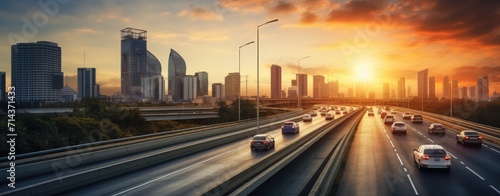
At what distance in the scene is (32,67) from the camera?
126688 mm

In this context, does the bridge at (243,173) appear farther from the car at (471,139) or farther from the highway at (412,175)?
the car at (471,139)

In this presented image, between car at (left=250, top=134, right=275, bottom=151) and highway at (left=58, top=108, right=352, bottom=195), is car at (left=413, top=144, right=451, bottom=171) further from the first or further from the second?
car at (left=250, top=134, right=275, bottom=151)

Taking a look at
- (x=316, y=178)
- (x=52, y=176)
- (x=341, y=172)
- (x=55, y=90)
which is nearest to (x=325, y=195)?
(x=316, y=178)

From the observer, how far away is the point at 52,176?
1880 centimetres

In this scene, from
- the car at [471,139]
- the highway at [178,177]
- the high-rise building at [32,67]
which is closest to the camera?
the highway at [178,177]

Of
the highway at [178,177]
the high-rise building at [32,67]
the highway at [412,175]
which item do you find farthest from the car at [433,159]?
the high-rise building at [32,67]

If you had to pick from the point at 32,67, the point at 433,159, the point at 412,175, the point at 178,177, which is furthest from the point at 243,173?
the point at 32,67

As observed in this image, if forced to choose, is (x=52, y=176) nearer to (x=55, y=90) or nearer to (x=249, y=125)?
(x=249, y=125)

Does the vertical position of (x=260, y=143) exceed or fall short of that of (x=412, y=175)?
it exceeds it

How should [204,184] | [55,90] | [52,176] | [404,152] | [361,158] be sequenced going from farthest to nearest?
[55,90] → [404,152] → [361,158] → [52,176] → [204,184]

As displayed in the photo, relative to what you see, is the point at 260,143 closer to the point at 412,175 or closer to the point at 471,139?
the point at 412,175

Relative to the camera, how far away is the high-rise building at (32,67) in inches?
4884

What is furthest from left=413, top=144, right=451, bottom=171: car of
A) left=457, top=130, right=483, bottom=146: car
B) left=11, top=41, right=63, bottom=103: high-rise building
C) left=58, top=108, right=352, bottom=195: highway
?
left=11, top=41, right=63, bottom=103: high-rise building

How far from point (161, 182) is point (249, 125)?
42371mm
